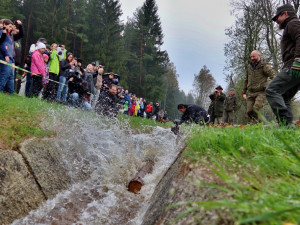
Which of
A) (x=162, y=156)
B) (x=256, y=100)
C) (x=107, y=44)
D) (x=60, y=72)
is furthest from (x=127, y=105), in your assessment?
(x=107, y=44)

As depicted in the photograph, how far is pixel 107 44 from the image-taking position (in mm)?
31891

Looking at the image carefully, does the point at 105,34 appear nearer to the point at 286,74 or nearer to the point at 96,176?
the point at 96,176

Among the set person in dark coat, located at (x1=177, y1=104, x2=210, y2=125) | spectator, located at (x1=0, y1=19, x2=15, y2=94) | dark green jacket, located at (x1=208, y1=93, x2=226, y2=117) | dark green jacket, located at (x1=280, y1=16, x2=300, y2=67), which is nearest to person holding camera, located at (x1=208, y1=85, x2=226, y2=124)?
dark green jacket, located at (x1=208, y1=93, x2=226, y2=117)

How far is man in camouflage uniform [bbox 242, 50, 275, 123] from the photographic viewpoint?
5.98 metres

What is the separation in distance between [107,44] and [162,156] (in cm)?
2795

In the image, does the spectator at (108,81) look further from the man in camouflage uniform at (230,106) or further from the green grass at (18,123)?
the man in camouflage uniform at (230,106)

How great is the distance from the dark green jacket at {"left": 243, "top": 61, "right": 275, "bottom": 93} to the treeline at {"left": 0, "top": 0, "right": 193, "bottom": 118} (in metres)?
25.3

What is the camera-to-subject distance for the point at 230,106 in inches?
453

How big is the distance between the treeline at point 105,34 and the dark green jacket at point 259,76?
2532cm

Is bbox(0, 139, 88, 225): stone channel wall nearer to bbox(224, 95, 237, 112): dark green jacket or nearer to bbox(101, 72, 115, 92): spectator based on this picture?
bbox(101, 72, 115, 92): spectator

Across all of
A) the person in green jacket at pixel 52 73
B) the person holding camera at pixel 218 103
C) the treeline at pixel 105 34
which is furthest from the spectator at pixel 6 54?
the treeline at pixel 105 34

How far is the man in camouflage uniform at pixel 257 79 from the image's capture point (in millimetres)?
5980

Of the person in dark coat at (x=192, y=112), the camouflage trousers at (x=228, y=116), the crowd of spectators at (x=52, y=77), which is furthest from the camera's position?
the camouflage trousers at (x=228, y=116)

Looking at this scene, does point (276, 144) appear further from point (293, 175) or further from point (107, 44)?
point (107, 44)
